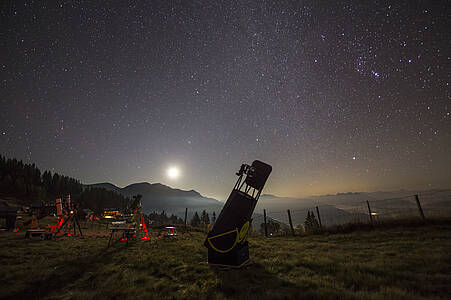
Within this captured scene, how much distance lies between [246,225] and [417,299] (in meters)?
4.05

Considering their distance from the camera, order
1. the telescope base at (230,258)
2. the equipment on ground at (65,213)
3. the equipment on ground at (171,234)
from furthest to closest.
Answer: the equipment on ground at (65,213)
the equipment on ground at (171,234)
the telescope base at (230,258)

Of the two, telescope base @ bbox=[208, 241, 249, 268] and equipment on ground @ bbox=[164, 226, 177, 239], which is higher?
telescope base @ bbox=[208, 241, 249, 268]

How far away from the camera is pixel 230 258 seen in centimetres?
570

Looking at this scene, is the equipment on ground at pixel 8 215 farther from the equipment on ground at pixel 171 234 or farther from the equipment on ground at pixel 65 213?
the equipment on ground at pixel 171 234

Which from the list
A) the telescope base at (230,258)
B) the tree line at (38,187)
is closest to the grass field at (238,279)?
the telescope base at (230,258)

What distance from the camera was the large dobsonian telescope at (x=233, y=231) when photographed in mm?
5738

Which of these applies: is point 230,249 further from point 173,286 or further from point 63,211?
point 63,211

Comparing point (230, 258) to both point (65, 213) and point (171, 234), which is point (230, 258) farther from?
point (65, 213)

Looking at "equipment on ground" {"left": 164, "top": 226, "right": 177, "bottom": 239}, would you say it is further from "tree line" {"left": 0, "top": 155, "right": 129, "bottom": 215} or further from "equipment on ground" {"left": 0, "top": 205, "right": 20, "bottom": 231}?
"tree line" {"left": 0, "top": 155, "right": 129, "bottom": 215}

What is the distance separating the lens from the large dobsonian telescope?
574cm

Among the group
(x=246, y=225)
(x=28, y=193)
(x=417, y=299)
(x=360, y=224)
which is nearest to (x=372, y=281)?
(x=417, y=299)

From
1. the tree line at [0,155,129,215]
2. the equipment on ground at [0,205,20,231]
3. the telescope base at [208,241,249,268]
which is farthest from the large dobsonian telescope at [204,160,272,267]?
the tree line at [0,155,129,215]

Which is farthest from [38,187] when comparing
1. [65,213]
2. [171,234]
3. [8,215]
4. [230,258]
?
[230,258]

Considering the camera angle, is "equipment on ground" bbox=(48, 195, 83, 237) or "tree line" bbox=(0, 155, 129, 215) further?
"tree line" bbox=(0, 155, 129, 215)
